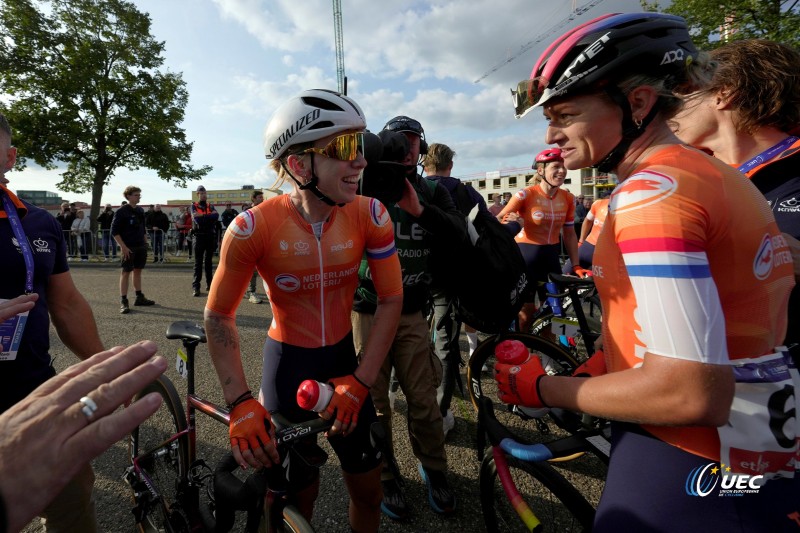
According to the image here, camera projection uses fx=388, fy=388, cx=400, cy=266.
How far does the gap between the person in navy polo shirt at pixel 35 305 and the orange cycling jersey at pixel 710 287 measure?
2.43 metres

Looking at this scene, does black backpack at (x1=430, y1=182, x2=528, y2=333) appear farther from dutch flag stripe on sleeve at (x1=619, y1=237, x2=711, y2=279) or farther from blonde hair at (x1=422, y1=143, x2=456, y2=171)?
dutch flag stripe on sleeve at (x1=619, y1=237, x2=711, y2=279)

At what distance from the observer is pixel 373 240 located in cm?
219

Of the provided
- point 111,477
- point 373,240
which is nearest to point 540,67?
point 373,240

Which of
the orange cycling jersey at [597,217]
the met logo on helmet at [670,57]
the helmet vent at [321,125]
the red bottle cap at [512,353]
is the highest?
A: the helmet vent at [321,125]

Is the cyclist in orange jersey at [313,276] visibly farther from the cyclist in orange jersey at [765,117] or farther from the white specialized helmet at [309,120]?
the cyclist in orange jersey at [765,117]

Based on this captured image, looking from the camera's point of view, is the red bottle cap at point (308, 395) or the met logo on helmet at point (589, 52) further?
the red bottle cap at point (308, 395)

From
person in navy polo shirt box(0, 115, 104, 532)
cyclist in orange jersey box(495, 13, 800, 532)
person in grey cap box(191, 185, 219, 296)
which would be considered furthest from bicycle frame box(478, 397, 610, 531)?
person in grey cap box(191, 185, 219, 296)

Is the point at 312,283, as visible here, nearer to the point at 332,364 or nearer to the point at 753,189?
the point at 332,364

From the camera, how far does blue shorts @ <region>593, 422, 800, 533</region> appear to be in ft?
3.47

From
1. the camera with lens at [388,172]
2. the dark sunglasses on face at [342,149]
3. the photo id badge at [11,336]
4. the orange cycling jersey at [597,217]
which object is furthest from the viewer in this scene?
the orange cycling jersey at [597,217]

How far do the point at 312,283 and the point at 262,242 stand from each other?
0.32 m

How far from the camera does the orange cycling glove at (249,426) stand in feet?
5.24

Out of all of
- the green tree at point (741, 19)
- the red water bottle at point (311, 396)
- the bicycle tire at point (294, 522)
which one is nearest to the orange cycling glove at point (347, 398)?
the red water bottle at point (311, 396)

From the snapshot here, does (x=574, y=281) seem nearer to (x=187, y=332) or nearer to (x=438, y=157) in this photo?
(x=438, y=157)
